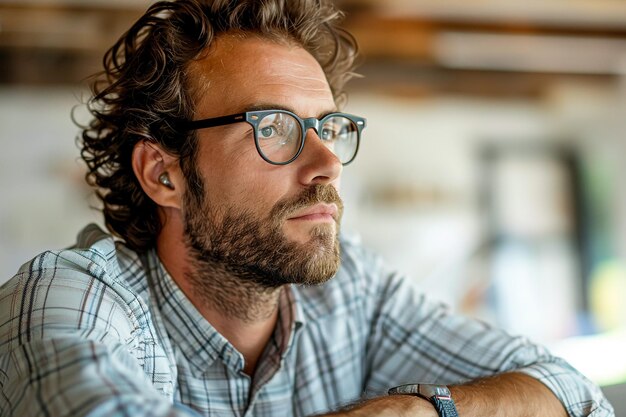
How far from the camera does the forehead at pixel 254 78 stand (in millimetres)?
1451

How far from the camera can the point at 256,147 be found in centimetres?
141

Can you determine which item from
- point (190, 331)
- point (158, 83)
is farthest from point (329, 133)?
point (190, 331)

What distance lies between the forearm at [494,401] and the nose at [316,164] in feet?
1.42

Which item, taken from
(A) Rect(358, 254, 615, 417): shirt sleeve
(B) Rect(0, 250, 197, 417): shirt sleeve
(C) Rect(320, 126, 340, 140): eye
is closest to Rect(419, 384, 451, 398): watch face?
(A) Rect(358, 254, 615, 417): shirt sleeve

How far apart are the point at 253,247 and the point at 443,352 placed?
19.6 inches

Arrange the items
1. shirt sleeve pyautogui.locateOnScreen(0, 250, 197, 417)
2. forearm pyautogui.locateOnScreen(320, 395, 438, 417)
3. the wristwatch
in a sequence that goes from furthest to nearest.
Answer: the wristwatch → forearm pyautogui.locateOnScreen(320, 395, 438, 417) → shirt sleeve pyautogui.locateOnScreen(0, 250, 197, 417)

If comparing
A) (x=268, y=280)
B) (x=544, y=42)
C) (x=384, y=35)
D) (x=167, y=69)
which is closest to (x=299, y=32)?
(x=167, y=69)

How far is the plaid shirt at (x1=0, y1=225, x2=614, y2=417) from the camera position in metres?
0.95

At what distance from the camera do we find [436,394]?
127 centimetres

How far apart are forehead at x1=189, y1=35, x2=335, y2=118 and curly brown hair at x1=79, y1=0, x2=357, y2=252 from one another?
0.03 metres

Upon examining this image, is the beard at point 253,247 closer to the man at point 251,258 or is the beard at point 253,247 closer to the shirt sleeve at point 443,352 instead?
the man at point 251,258

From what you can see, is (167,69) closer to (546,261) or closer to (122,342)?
(122,342)

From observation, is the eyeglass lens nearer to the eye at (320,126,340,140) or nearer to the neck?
the eye at (320,126,340,140)

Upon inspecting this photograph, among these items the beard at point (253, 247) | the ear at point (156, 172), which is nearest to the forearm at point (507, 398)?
the beard at point (253, 247)
